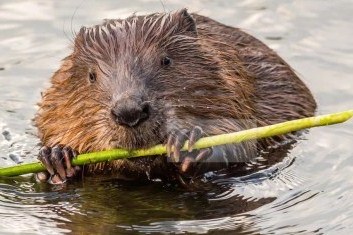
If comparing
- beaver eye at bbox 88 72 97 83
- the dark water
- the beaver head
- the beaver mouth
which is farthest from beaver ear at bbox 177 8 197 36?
the beaver mouth

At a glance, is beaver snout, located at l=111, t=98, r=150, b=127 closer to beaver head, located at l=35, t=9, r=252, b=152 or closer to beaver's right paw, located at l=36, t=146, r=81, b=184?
beaver head, located at l=35, t=9, r=252, b=152

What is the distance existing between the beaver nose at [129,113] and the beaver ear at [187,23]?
948mm

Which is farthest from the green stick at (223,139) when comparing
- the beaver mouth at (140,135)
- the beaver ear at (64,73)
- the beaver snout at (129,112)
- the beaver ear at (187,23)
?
the beaver ear at (187,23)

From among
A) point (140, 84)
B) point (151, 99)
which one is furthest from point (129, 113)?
point (140, 84)

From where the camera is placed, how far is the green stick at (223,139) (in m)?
4.87

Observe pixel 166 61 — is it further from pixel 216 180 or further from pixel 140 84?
pixel 216 180

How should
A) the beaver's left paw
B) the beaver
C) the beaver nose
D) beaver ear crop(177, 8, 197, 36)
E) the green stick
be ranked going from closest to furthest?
the green stick → the beaver nose → the beaver's left paw → the beaver → beaver ear crop(177, 8, 197, 36)

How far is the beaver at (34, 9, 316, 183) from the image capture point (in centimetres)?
547

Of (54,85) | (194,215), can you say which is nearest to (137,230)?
(194,215)

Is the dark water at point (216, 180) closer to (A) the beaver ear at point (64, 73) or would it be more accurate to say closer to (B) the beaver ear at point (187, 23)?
(A) the beaver ear at point (64, 73)

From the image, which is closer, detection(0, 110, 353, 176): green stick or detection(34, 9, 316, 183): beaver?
detection(0, 110, 353, 176): green stick

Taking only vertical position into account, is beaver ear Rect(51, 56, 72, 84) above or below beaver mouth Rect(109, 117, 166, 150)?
above

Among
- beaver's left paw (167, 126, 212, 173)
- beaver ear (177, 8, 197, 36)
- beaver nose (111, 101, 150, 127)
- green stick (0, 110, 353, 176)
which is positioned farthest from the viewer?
beaver ear (177, 8, 197, 36)

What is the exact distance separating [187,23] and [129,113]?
1061 millimetres
